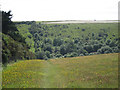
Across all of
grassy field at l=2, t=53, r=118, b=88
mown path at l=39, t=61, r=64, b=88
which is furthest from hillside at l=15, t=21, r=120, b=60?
mown path at l=39, t=61, r=64, b=88

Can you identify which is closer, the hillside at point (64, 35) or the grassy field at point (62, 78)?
the grassy field at point (62, 78)

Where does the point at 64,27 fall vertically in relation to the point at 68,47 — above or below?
above

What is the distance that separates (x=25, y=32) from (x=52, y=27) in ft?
103

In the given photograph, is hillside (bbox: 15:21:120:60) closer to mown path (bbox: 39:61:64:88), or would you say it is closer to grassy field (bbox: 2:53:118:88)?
grassy field (bbox: 2:53:118:88)

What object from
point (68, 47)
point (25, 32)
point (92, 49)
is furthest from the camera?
point (25, 32)

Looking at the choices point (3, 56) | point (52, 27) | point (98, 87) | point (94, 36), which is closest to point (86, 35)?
point (94, 36)

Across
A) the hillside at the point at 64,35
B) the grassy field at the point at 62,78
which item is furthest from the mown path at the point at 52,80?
the hillside at the point at 64,35

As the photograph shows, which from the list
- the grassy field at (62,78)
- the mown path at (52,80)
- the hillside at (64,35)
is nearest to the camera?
the grassy field at (62,78)

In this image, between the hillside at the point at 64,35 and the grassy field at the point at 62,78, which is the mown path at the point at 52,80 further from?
the hillside at the point at 64,35

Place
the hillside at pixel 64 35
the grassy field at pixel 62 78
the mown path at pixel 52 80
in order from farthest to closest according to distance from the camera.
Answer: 1. the hillside at pixel 64 35
2. the mown path at pixel 52 80
3. the grassy field at pixel 62 78

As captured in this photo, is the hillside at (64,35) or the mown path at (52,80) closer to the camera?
the mown path at (52,80)

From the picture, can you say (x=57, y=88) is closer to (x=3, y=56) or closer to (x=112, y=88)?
(x=112, y=88)

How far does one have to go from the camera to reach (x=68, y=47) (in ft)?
363

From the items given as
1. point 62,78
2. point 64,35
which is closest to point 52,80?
point 62,78
